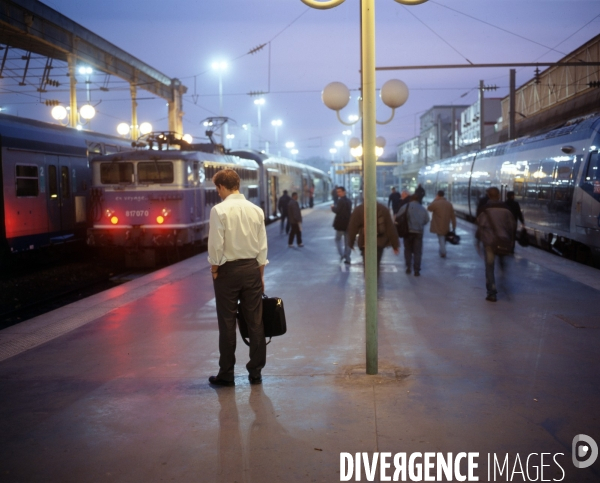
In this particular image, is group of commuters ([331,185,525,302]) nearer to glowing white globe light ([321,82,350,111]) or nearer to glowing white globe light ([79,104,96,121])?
glowing white globe light ([321,82,350,111])

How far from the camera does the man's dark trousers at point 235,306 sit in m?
5.99

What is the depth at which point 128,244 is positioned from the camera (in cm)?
1764

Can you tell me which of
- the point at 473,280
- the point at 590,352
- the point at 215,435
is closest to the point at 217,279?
the point at 215,435

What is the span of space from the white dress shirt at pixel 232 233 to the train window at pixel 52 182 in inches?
531

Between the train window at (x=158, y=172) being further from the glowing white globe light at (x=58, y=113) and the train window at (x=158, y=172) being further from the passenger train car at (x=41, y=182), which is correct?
the glowing white globe light at (x=58, y=113)

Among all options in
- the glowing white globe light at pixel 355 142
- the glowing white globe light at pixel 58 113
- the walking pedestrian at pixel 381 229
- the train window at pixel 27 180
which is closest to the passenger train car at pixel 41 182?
the train window at pixel 27 180

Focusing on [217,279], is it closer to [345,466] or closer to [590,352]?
[345,466]

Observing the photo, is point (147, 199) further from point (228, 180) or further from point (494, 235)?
point (228, 180)

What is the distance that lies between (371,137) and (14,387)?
399 centimetres

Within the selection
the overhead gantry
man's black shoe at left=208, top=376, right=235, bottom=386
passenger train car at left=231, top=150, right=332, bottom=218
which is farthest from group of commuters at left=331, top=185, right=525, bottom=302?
passenger train car at left=231, top=150, right=332, bottom=218

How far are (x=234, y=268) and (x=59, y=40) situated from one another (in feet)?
69.2

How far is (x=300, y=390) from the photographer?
598cm

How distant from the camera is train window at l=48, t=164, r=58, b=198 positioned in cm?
1809

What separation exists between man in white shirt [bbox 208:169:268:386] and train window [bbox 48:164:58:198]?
13.3 meters
